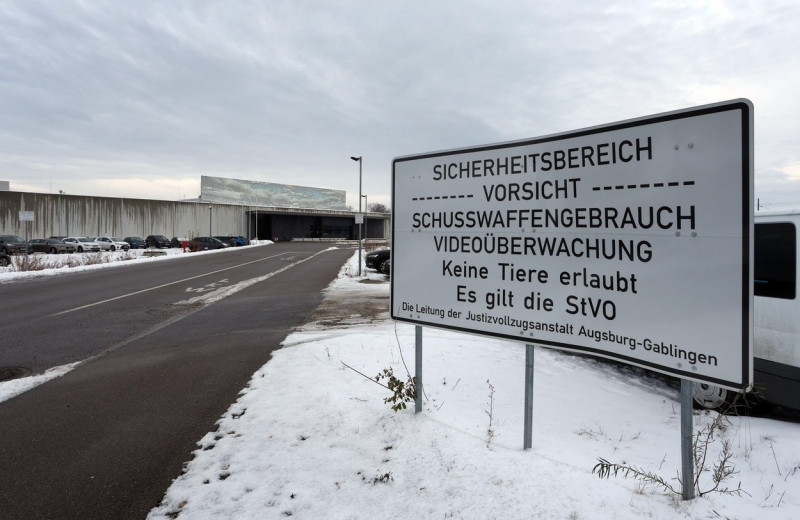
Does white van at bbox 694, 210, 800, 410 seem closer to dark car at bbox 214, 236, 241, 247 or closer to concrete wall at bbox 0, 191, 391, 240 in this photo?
dark car at bbox 214, 236, 241, 247

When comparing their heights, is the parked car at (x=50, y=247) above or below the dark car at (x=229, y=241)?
below

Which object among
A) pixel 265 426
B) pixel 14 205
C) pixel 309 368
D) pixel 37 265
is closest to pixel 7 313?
pixel 309 368

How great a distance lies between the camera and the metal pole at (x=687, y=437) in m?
2.37

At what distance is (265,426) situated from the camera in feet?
12.6

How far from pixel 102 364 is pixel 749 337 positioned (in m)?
7.25

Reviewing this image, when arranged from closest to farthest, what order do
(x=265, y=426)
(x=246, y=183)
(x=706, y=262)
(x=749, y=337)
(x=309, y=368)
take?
(x=749, y=337), (x=706, y=262), (x=265, y=426), (x=309, y=368), (x=246, y=183)

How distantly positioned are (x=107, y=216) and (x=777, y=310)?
67.3m

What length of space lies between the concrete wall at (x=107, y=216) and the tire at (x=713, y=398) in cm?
6300

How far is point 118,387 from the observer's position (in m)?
5.16

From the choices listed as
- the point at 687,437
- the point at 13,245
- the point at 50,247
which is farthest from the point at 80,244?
the point at 687,437

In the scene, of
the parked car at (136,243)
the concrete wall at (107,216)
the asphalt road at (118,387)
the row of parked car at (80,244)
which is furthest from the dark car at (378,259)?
the concrete wall at (107,216)

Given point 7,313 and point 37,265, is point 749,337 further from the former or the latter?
point 37,265

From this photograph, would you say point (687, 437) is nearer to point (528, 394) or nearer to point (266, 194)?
point (528, 394)

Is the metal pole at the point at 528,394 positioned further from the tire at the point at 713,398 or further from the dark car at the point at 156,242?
the dark car at the point at 156,242
